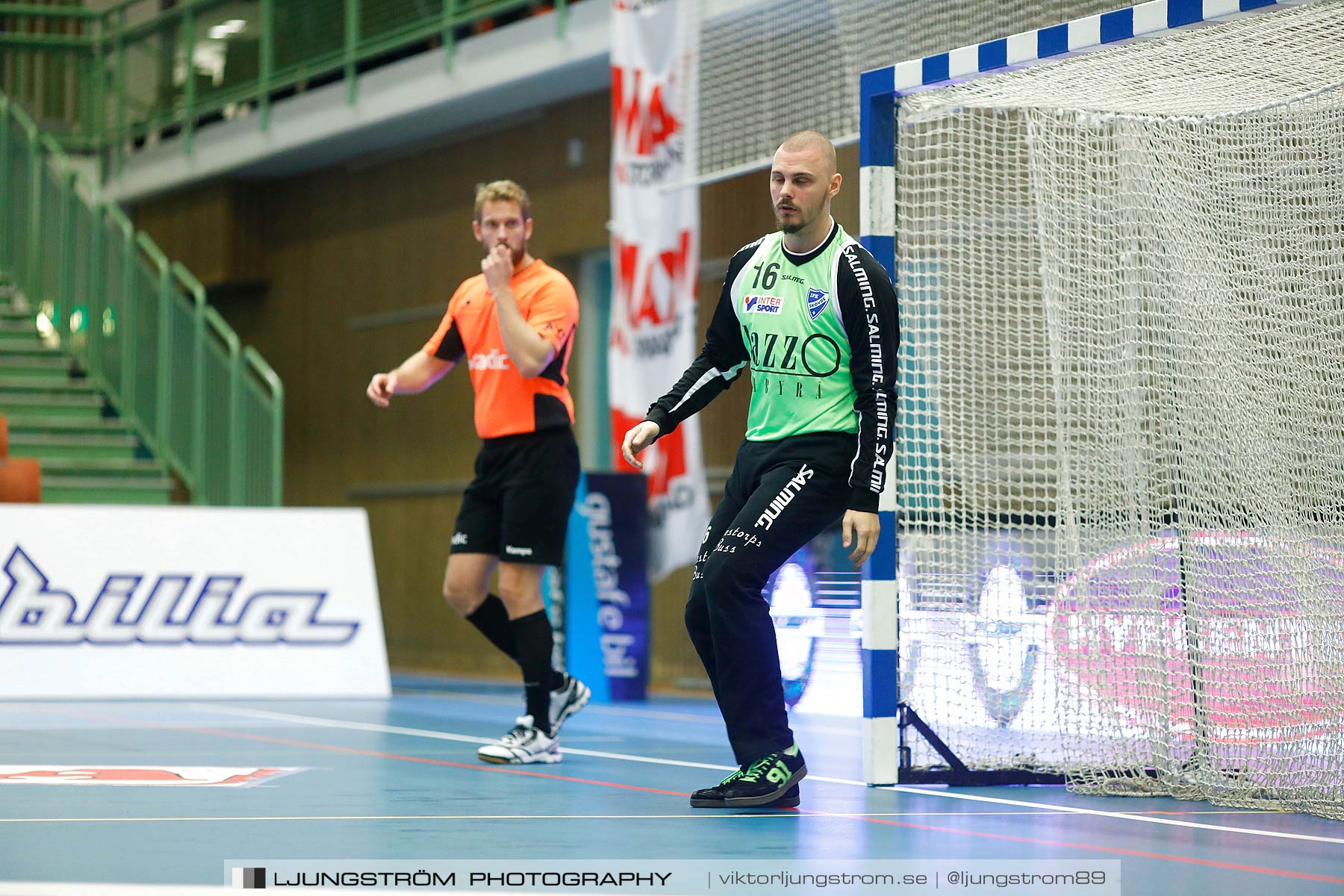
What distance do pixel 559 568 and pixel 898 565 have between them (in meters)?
5.52

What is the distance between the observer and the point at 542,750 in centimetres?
630

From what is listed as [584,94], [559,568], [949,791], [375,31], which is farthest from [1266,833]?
[375,31]

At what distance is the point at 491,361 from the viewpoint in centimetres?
634

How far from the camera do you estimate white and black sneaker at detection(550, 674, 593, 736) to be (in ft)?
21.0

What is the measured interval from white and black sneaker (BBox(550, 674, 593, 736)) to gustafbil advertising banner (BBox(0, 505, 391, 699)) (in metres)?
4.17

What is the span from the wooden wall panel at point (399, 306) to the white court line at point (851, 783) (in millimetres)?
4308

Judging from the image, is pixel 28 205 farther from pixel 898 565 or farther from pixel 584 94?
pixel 898 565

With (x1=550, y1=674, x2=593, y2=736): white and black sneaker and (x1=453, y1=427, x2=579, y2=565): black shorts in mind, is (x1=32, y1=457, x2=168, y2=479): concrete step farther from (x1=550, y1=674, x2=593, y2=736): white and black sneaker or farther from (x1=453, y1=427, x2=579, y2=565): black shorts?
(x1=550, y1=674, x2=593, y2=736): white and black sneaker

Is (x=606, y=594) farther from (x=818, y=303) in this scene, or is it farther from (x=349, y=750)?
(x=818, y=303)

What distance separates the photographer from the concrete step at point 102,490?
48.8ft

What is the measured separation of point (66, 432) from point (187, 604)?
19.7ft

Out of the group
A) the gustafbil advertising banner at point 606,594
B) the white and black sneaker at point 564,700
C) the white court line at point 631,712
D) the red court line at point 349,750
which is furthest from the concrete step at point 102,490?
the white and black sneaker at point 564,700

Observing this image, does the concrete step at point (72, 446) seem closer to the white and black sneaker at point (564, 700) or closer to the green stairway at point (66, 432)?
the green stairway at point (66, 432)

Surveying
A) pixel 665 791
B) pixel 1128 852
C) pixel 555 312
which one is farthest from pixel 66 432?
pixel 1128 852
